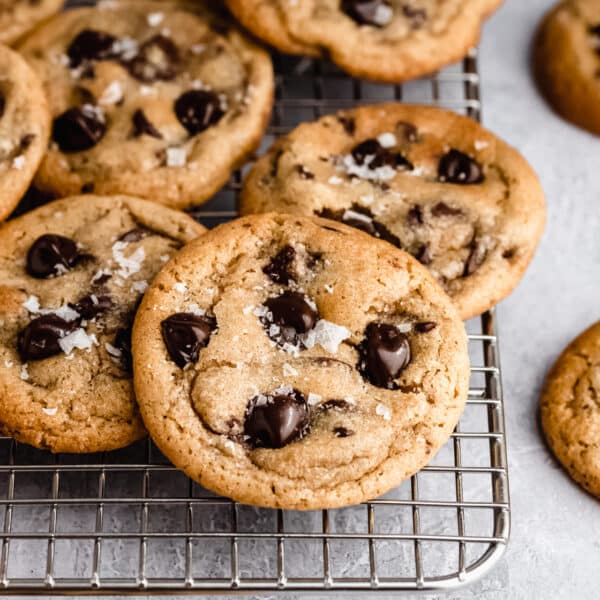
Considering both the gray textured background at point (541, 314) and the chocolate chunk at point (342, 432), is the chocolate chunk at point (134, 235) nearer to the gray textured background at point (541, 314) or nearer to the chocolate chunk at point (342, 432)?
the chocolate chunk at point (342, 432)

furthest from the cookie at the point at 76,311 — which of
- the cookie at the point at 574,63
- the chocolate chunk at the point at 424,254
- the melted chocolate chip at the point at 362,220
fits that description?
the cookie at the point at 574,63

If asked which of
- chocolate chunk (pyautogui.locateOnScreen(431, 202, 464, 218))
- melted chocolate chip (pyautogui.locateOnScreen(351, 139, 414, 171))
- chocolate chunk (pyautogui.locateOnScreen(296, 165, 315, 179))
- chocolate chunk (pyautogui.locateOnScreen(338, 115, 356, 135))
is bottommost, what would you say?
chocolate chunk (pyautogui.locateOnScreen(296, 165, 315, 179))

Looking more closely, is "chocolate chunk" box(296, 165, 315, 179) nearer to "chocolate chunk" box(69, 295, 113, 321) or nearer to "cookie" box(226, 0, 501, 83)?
"cookie" box(226, 0, 501, 83)

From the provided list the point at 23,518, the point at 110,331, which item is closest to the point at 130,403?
the point at 110,331

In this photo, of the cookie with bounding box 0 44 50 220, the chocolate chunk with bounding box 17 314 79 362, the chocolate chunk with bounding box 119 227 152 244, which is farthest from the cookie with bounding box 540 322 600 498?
the cookie with bounding box 0 44 50 220

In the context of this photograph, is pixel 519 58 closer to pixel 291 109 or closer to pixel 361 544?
pixel 291 109

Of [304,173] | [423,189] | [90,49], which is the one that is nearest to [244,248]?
[304,173]

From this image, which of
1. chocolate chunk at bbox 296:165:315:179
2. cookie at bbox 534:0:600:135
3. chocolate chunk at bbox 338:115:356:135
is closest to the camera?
chocolate chunk at bbox 296:165:315:179
